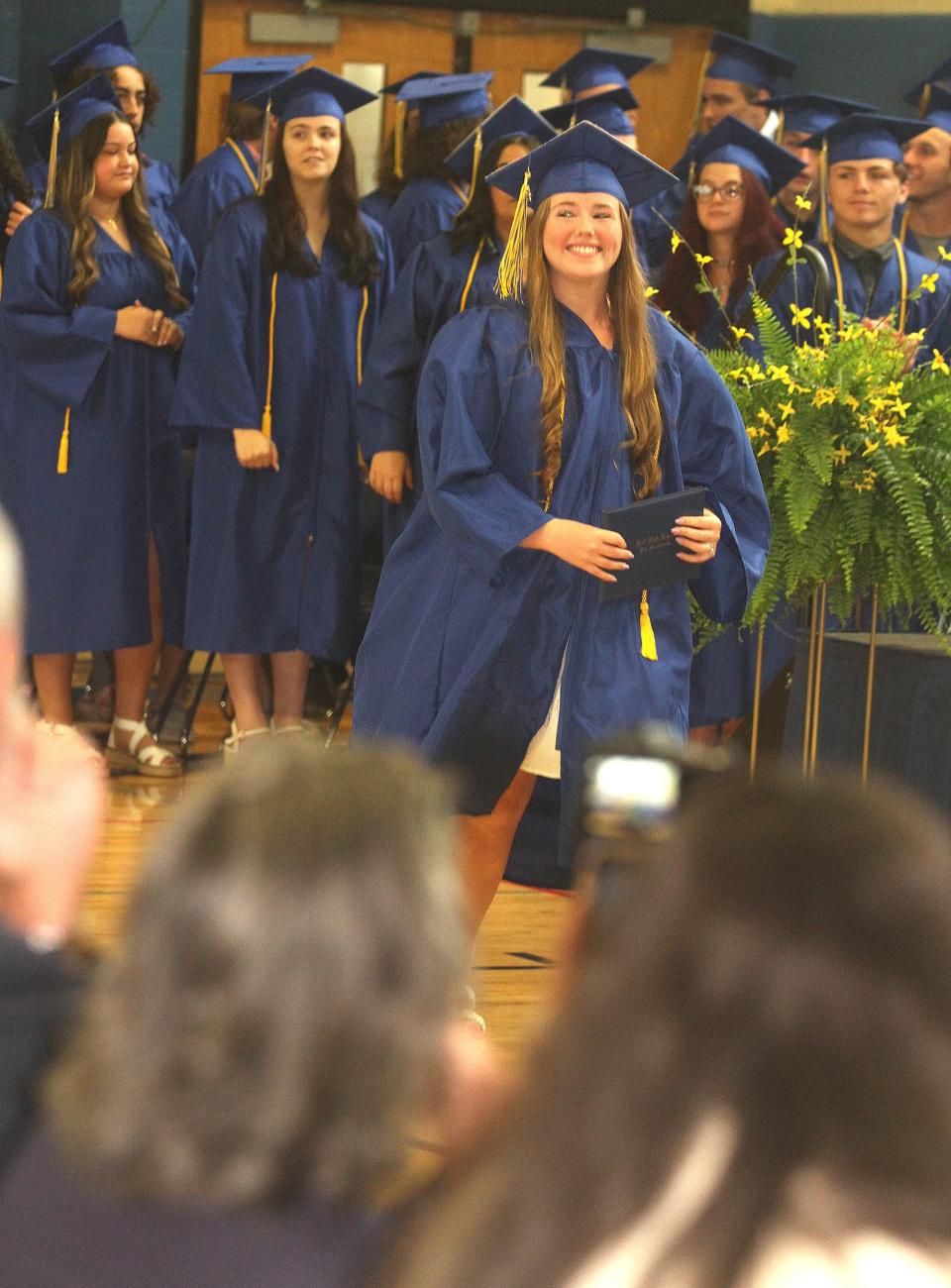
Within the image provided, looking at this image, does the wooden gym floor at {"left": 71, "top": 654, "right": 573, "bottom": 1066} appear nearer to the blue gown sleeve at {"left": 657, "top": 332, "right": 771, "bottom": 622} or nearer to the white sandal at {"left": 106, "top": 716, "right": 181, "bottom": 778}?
the white sandal at {"left": 106, "top": 716, "right": 181, "bottom": 778}

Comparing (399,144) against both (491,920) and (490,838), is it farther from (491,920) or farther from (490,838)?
(490,838)

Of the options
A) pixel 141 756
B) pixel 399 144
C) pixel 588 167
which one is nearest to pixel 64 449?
pixel 141 756

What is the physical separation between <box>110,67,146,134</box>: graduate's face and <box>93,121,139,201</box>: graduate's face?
2.44 ft

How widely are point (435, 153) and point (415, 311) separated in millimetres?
1123

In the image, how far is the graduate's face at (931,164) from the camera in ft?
23.4

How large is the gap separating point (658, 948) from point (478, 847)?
282cm

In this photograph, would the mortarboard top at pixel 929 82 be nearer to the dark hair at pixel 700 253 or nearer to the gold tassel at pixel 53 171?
the dark hair at pixel 700 253

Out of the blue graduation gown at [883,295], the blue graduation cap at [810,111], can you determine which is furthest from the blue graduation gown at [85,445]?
the blue graduation cap at [810,111]

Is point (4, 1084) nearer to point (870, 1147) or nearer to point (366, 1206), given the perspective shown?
point (366, 1206)

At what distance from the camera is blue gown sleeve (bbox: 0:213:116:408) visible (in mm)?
5777

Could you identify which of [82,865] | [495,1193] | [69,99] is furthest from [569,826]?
[69,99]

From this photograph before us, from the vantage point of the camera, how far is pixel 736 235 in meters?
5.87

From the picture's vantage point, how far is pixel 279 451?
596cm

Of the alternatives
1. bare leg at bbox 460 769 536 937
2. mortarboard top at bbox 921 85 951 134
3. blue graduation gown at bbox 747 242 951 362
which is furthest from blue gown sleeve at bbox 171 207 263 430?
mortarboard top at bbox 921 85 951 134
